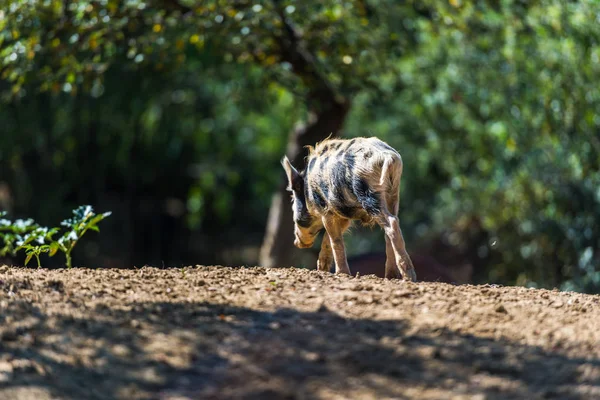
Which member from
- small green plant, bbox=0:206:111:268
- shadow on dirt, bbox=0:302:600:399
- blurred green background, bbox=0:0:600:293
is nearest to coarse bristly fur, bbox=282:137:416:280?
shadow on dirt, bbox=0:302:600:399

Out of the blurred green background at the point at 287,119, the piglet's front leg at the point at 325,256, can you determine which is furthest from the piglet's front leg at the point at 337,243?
the blurred green background at the point at 287,119

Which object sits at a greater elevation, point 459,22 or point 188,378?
point 188,378

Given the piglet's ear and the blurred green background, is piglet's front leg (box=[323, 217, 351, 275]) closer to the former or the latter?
the piglet's ear

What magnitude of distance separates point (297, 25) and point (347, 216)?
187 inches

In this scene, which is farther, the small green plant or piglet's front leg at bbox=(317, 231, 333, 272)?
piglet's front leg at bbox=(317, 231, 333, 272)

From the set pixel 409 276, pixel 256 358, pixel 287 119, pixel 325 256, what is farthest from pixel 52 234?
pixel 287 119

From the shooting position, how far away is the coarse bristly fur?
660 centimetres

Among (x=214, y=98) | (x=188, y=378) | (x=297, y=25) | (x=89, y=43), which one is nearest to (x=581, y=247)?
(x=297, y=25)

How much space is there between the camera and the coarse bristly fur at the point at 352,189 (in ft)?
21.7

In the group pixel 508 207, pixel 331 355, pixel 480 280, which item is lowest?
pixel 480 280

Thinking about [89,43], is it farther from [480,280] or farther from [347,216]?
[480,280]

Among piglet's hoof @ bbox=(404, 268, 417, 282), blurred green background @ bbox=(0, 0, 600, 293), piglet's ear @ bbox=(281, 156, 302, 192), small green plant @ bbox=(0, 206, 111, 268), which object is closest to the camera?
piglet's hoof @ bbox=(404, 268, 417, 282)

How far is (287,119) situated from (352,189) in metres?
14.5

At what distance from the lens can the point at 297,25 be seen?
11.3m
